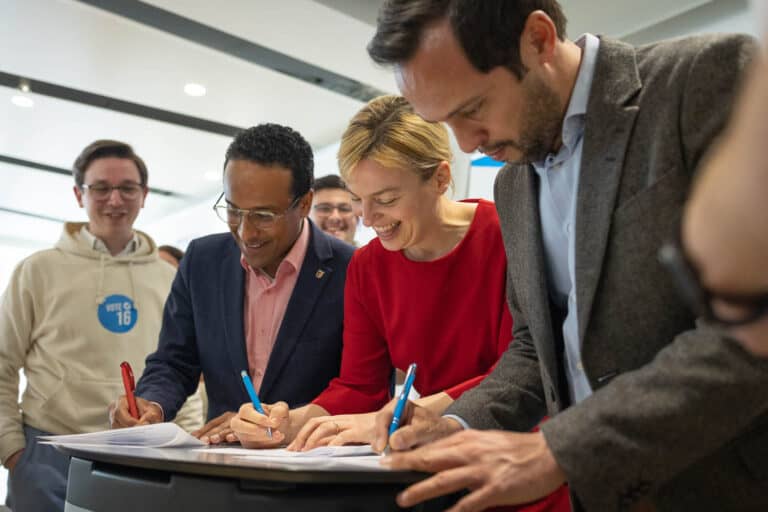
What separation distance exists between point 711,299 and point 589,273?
18.3 inches

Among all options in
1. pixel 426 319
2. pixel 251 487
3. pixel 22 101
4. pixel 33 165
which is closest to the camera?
pixel 251 487

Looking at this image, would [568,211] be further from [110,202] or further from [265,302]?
[110,202]

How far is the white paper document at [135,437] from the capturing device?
1.09 m

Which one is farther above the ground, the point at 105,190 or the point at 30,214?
the point at 30,214

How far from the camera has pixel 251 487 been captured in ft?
2.41

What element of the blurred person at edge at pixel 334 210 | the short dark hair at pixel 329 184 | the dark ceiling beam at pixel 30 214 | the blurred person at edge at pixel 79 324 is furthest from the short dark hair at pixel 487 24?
the dark ceiling beam at pixel 30 214

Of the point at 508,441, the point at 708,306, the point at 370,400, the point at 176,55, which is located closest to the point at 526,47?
the point at 508,441

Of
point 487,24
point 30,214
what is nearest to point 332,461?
point 487,24

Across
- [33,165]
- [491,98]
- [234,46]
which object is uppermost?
[234,46]

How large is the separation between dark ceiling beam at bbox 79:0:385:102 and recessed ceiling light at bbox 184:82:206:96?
65 cm

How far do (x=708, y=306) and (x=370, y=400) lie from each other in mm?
1167

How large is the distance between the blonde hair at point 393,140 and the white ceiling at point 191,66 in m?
3.06

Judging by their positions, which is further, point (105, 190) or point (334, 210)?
point (334, 210)

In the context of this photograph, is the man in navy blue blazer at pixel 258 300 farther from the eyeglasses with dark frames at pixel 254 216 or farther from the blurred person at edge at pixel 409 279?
the blurred person at edge at pixel 409 279
